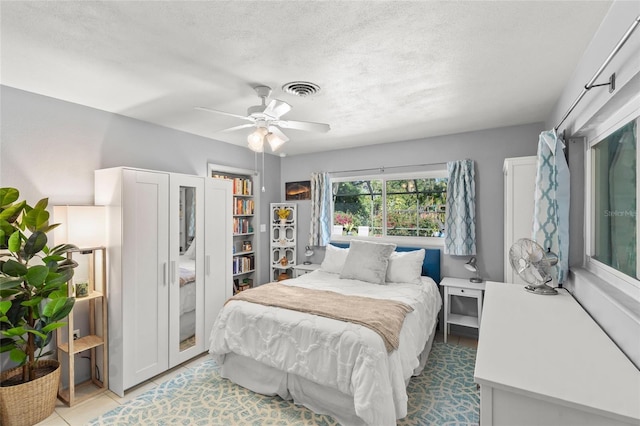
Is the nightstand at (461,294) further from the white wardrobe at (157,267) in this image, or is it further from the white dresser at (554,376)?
the white wardrobe at (157,267)

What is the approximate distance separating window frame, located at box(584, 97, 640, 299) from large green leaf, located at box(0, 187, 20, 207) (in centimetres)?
368

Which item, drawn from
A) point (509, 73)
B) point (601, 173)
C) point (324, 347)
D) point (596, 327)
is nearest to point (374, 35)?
Result: point (509, 73)

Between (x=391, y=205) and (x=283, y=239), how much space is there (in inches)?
72.7

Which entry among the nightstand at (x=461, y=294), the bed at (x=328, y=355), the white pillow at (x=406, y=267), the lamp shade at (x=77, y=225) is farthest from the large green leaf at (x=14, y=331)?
the nightstand at (x=461, y=294)

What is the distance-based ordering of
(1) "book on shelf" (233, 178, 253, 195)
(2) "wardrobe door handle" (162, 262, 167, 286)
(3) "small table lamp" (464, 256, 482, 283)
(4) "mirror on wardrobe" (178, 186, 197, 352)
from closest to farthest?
1. (2) "wardrobe door handle" (162, 262, 167, 286)
2. (4) "mirror on wardrobe" (178, 186, 197, 352)
3. (3) "small table lamp" (464, 256, 482, 283)
4. (1) "book on shelf" (233, 178, 253, 195)

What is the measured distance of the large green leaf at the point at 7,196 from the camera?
6.96 feet

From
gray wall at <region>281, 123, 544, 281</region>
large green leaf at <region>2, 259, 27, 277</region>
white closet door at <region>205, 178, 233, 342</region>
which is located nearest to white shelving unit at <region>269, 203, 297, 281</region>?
white closet door at <region>205, 178, 233, 342</region>

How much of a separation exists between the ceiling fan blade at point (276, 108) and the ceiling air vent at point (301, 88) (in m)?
0.22

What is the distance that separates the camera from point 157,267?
114 inches

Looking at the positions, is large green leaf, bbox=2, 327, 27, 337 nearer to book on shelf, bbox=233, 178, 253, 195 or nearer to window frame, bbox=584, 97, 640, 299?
book on shelf, bbox=233, 178, 253, 195

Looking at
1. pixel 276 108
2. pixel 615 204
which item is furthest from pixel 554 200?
pixel 276 108

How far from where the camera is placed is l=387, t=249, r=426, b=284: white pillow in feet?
11.7

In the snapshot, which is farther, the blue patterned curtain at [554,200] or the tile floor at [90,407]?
the tile floor at [90,407]

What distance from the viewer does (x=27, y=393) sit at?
2.15m
